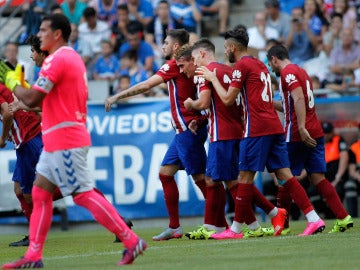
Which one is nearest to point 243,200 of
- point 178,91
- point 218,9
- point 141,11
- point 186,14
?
point 178,91

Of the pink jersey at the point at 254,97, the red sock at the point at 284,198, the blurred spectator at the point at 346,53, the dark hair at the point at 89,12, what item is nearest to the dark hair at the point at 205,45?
the pink jersey at the point at 254,97

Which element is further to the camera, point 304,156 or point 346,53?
point 346,53

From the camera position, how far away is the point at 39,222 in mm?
9078

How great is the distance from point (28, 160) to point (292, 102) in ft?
10.4

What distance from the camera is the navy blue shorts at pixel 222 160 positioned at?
12.2 metres

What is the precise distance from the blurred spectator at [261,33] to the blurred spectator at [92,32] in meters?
2.83

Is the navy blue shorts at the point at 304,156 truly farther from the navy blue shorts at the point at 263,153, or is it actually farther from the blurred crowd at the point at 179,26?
the blurred crowd at the point at 179,26

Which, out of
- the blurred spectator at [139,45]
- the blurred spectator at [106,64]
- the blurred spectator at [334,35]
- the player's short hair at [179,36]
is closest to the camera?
the player's short hair at [179,36]

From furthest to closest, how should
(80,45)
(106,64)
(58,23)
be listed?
(80,45) < (106,64) < (58,23)

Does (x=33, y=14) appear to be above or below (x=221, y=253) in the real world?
above

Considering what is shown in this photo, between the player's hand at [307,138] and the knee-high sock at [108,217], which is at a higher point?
the player's hand at [307,138]

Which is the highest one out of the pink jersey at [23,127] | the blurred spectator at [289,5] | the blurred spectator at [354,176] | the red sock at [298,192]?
the blurred spectator at [289,5]

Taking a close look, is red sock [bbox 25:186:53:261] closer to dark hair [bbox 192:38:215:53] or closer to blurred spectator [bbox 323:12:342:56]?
dark hair [bbox 192:38:215:53]

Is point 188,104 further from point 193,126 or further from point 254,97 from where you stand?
point 254,97
